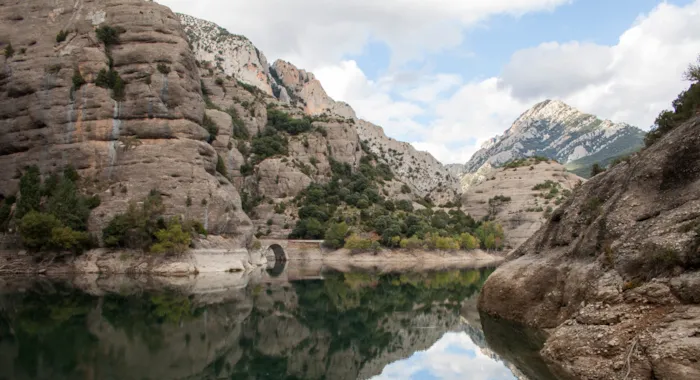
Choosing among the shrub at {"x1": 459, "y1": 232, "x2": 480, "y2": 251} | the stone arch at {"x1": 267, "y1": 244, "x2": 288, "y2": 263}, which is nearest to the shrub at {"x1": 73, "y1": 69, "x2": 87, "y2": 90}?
the stone arch at {"x1": 267, "y1": 244, "x2": 288, "y2": 263}

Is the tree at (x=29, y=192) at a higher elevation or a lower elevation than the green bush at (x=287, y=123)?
lower

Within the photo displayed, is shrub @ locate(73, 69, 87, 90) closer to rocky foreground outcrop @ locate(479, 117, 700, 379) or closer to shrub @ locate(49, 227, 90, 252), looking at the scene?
shrub @ locate(49, 227, 90, 252)

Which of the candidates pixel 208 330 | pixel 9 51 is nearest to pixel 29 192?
pixel 9 51

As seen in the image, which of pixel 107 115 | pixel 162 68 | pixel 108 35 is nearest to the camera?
pixel 107 115

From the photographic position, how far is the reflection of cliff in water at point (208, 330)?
2262 centimetres

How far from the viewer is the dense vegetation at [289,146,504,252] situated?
11394 cm

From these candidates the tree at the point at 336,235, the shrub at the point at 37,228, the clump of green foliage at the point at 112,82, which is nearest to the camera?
the shrub at the point at 37,228

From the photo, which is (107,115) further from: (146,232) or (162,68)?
(146,232)

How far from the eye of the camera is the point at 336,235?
113m

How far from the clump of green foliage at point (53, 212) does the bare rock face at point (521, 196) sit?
105083 mm

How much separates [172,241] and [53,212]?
1673cm

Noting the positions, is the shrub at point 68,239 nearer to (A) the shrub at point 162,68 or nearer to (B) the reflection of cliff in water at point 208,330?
(B) the reflection of cliff in water at point 208,330

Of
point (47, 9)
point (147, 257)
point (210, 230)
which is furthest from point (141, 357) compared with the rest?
point (47, 9)

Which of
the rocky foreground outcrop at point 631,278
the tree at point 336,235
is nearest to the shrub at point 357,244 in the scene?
the tree at point 336,235
